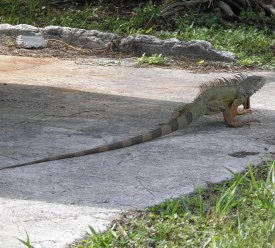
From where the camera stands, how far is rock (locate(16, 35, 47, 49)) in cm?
1085

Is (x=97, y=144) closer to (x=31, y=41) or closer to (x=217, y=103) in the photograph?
(x=217, y=103)

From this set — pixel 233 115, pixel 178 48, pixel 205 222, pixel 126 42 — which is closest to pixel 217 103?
pixel 233 115

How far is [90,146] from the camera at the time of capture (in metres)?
6.21

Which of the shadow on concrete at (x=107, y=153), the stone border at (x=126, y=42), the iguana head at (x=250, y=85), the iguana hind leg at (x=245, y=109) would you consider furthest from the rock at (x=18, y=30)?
the iguana head at (x=250, y=85)

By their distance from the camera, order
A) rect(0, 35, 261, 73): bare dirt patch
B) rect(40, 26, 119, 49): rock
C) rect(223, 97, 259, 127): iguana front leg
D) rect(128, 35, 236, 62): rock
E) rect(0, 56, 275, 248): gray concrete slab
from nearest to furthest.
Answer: rect(0, 56, 275, 248): gray concrete slab, rect(223, 97, 259, 127): iguana front leg, rect(0, 35, 261, 73): bare dirt patch, rect(128, 35, 236, 62): rock, rect(40, 26, 119, 49): rock

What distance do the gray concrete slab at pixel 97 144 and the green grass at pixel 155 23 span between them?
5.29 feet

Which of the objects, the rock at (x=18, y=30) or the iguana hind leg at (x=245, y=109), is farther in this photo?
the rock at (x=18, y=30)

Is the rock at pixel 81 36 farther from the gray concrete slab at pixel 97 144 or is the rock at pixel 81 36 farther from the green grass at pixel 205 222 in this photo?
the green grass at pixel 205 222

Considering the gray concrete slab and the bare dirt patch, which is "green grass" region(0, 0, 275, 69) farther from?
the gray concrete slab

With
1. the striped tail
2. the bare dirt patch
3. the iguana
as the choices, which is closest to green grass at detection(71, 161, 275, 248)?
the striped tail

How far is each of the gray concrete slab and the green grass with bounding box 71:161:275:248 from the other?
16cm

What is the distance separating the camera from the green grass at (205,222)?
14.1ft

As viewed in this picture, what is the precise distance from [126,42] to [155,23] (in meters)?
1.80

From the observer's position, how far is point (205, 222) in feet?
15.1
